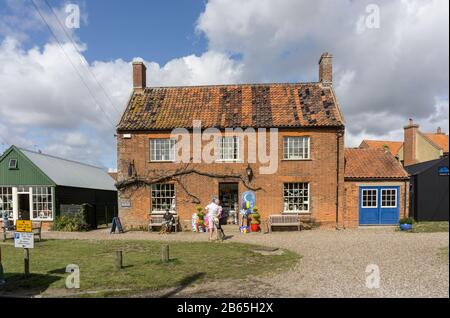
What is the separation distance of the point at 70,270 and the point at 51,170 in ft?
48.4

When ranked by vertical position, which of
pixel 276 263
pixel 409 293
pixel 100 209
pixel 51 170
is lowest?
pixel 100 209

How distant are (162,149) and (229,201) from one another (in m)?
5.29

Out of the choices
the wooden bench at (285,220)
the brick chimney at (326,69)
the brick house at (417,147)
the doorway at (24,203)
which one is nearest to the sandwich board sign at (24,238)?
the wooden bench at (285,220)

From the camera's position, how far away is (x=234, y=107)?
19328 millimetres

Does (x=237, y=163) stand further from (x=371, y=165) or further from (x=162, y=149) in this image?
(x=371, y=165)

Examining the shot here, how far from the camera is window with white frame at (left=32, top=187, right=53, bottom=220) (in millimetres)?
19875

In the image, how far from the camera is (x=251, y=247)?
478 inches

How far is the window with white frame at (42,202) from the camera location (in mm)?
19875

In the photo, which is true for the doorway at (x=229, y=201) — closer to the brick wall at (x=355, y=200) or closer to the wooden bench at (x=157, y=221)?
the wooden bench at (x=157, y=221)

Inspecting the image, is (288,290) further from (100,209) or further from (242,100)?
(100,209)

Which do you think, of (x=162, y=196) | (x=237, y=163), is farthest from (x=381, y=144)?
(x=162, y=196)

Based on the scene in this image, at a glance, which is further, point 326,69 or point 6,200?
point 6,200

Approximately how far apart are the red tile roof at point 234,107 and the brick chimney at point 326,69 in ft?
1.43
